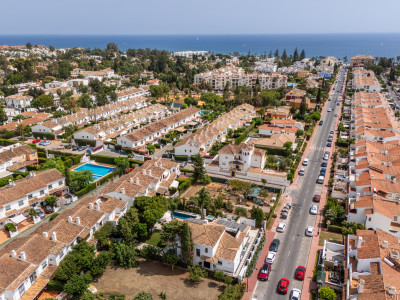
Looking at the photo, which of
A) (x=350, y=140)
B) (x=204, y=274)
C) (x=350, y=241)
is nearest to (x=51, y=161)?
(x=204, y=274)

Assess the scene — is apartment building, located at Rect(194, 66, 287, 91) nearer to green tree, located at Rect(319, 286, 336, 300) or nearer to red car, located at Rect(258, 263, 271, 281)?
red car, located at Rect(258, 263, 271, 281)

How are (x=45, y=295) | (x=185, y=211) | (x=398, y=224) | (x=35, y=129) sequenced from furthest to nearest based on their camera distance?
1. (x=35, y=129)
2. (x=185, y=211)
3. (x=398, y=224)
4. (x=45, y=295)

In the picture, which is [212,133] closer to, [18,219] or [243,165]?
[243,165]

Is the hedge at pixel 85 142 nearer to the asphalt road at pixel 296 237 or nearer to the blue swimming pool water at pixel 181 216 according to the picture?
the blue swimming pool water at pixel 181 216

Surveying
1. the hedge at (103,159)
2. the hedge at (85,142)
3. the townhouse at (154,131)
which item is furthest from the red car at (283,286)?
the hedge at (85,142)

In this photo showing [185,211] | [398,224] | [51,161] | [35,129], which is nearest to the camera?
[398,224]

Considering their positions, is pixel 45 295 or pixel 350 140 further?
pixel 350 140

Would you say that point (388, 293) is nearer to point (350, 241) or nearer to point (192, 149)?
point (350, 241)

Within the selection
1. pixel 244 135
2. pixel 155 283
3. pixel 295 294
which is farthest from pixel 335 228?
pixel 244 135
